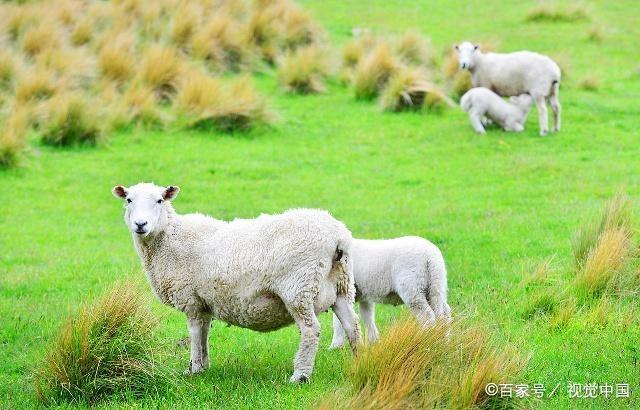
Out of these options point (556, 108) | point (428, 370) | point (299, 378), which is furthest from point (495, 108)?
point (428, 370)

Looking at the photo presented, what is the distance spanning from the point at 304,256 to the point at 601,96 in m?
14.5

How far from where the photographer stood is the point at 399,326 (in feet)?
22.4

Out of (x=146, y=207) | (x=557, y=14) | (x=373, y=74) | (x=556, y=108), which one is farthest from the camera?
(x=557, y=14)

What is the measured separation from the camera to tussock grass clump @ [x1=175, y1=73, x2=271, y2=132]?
1831 cm

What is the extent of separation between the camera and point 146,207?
8.12 meters

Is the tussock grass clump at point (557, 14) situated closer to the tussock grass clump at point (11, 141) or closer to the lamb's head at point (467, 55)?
the lamb's head at point (467, 55)

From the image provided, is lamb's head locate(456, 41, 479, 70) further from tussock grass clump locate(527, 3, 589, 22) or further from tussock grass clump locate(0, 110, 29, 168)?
tussock grass clump locate(527, 3, 589, 22)

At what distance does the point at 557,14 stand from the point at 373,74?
10.3 m

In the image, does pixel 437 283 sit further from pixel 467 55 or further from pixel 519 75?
pixel 467 55

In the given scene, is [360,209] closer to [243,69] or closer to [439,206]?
[439,206]

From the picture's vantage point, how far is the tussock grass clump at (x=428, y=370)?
625 centimetres

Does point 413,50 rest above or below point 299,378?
below

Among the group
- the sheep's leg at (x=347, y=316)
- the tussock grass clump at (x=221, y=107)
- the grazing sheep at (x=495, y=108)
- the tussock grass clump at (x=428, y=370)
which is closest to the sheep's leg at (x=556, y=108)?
the grazing sheep at (x=495, y=108)

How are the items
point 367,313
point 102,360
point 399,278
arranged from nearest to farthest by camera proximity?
point 102,360
point 399,278
point 367,313
